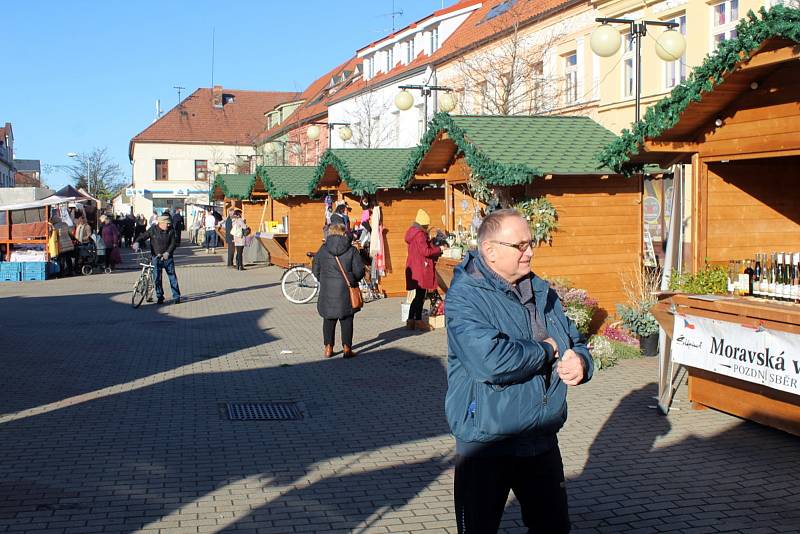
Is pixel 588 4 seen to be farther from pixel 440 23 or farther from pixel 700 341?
pixel 700 341

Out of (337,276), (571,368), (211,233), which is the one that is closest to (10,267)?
(337,276)

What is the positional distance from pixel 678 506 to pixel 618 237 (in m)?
7.64

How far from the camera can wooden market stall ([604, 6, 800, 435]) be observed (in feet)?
22.9

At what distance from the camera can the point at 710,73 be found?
25.2 feet

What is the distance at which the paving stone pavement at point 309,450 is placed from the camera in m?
5.78

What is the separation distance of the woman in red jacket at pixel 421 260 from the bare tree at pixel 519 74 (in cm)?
956

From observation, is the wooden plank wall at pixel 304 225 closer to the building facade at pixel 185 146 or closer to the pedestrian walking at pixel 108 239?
the pedestrian walking at pixel 108 239

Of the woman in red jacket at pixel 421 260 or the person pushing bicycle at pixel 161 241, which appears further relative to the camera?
the person pushing bicycle at pixel 161 241

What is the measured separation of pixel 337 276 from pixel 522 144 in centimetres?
332

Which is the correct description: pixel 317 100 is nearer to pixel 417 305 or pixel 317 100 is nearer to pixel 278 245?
pixel 278 245

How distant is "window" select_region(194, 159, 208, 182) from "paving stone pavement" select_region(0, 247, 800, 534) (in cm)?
6556

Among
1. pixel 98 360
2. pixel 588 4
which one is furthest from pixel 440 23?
pixel 98 360

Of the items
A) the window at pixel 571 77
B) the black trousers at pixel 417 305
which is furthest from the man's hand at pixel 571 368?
the window at pixel 571 77

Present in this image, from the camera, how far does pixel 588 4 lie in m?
25.5
